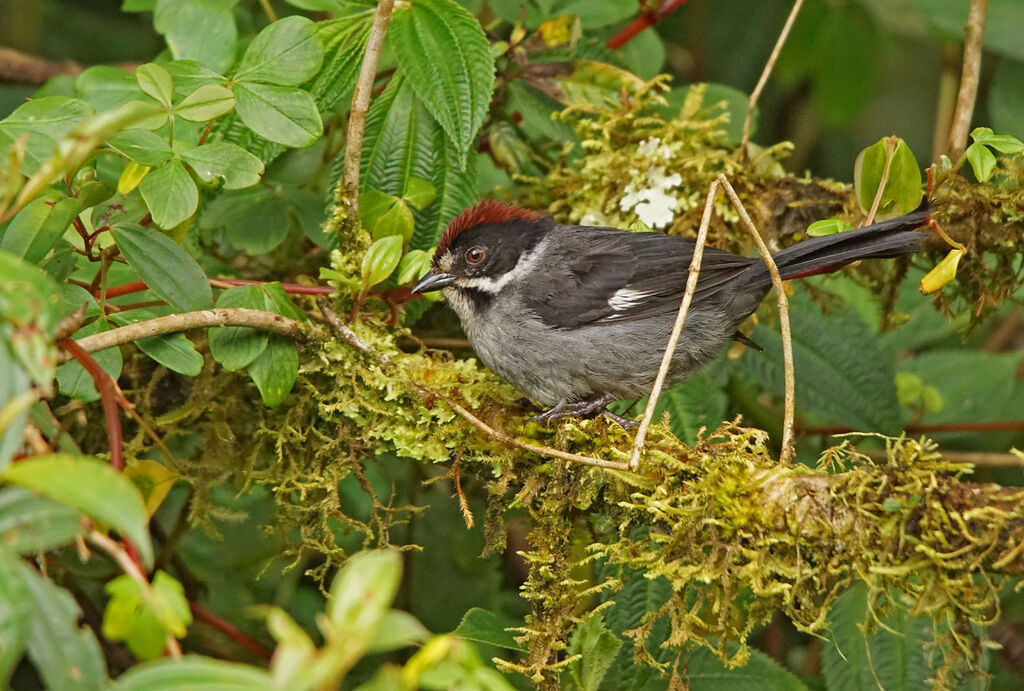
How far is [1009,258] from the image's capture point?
141 inches

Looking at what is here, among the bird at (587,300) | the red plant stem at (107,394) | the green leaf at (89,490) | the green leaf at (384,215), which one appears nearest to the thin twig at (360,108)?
the green leaf at (384,215)

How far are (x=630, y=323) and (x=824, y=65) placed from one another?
287 centimetres

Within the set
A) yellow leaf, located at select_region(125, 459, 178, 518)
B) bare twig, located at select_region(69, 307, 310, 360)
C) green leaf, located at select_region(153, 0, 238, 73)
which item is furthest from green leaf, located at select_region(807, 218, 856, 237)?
yellow leaf, located at select_region(125, 459, 178, 518)

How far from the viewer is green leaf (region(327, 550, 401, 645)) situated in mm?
1241

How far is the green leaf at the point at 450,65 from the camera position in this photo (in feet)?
9.91

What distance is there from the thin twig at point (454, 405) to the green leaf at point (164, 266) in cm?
50

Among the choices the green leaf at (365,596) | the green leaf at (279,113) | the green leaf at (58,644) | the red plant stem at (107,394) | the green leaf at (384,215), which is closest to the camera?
the green leaf at (365,596)

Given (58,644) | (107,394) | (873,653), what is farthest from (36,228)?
(873,653)

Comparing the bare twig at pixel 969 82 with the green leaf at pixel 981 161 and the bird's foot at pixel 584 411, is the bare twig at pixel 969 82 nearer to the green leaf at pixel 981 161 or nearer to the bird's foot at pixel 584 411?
the green leaf at pixel 981 161

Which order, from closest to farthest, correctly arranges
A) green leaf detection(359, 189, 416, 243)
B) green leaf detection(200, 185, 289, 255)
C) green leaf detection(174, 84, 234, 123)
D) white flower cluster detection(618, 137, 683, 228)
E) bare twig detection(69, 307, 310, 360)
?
bare twig detection(69, 307, 310, 360) → green leaf detection(174, 84, 234, 123) → green leaf detection(359, 189, 416, 243) → green leaf detection(200, 185, 289, 255) → white flower cluster detection(618, 137, 683, 228)

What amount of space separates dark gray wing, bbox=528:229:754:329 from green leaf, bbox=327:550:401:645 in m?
2.29

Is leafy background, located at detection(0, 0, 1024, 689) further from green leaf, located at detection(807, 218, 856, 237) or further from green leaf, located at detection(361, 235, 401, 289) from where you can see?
green leaf, located at detection(807, 218, 856, 237)

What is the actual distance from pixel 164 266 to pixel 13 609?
1.53 meters

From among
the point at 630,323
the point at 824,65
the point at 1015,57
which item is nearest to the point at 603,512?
the point at 630,323
